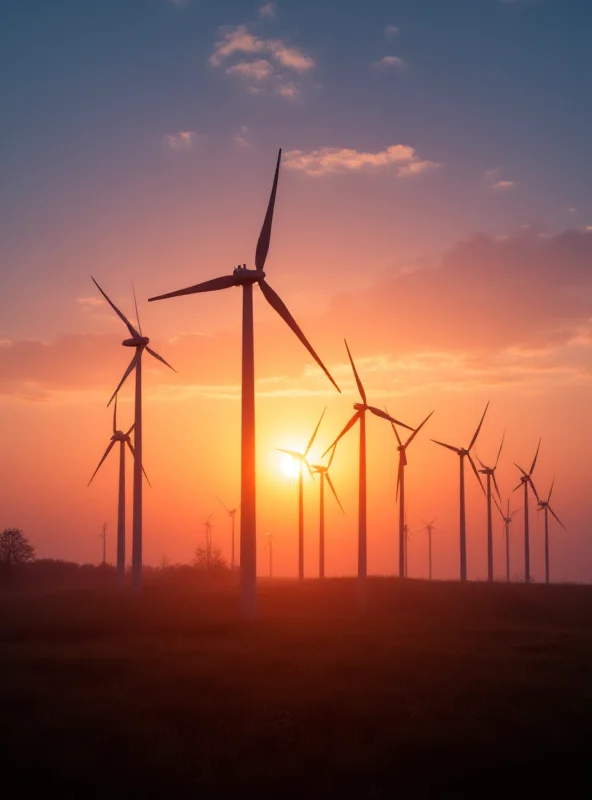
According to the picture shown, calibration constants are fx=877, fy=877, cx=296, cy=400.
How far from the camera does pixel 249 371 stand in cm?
5816

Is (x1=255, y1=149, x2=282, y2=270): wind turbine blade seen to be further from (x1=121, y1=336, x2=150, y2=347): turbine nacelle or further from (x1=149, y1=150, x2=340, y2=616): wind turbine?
(x1=121, y1=336, x2=150, y2=347): turbine nacelle

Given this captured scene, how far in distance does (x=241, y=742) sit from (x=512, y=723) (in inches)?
419

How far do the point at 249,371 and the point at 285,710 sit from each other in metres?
27.9

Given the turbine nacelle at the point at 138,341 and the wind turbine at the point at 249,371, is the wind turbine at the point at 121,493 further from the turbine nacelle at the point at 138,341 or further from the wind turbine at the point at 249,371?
the wind turbine at the point at 249,371

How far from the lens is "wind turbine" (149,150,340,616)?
5550cm

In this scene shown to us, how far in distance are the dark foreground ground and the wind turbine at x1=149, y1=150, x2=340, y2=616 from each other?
366cm

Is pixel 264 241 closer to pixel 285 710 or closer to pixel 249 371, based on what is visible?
pixel 249 371

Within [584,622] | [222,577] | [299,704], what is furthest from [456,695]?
[222,577]

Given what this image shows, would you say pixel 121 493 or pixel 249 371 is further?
pixel 121 493

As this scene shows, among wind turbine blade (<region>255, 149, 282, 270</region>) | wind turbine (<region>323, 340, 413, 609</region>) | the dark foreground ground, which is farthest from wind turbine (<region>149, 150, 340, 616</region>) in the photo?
wind turbine (<region>323, 340, 413, 609</region>)

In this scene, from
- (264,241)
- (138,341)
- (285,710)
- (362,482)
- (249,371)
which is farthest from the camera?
A: (138,341)

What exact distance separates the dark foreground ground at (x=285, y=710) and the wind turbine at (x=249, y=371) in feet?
12.0

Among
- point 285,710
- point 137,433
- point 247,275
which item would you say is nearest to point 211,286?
point 247,275

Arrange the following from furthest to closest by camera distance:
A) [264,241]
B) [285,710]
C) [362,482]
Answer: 1. [362,482]
2. [264,241]
3. [285,710]
